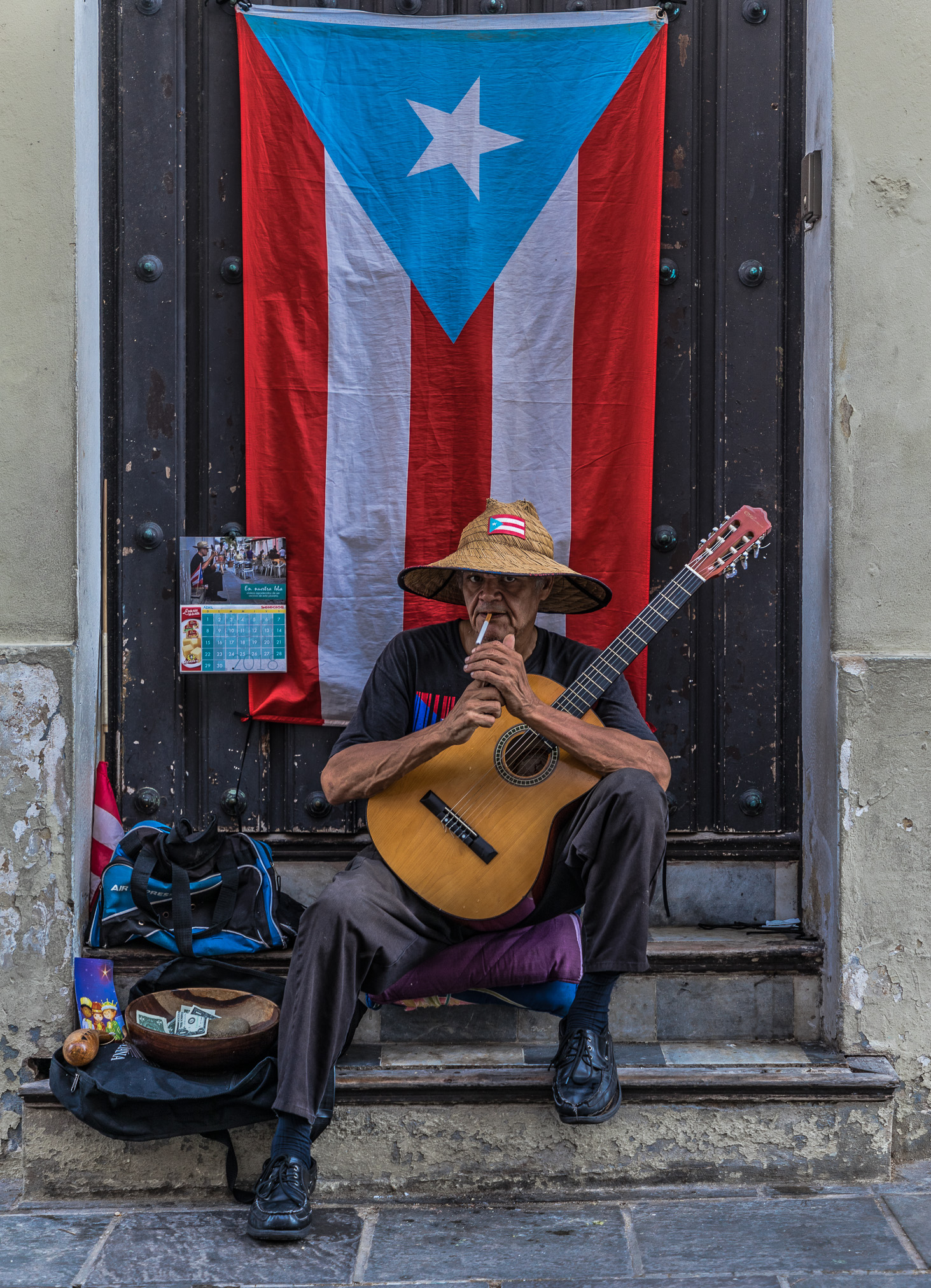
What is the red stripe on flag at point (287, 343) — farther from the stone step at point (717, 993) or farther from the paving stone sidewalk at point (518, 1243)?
the paving stone sidewalk at point (518, 1243)

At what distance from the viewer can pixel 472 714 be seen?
2.67m

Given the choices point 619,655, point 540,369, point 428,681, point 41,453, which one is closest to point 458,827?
point 428,681

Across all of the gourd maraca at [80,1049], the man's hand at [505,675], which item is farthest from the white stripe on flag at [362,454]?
the gourd maraca at [80,1049]

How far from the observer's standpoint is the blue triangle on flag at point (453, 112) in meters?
3.30

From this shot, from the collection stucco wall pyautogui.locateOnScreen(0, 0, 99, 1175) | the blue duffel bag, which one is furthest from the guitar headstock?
stucco wall pyautogui.locateOnScreen(0, 0, 99, 1175)

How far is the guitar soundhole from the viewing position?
9.12 ft

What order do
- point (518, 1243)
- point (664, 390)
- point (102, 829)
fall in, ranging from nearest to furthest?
point (518, 1243) → point (102, 829) → point (664, 390)

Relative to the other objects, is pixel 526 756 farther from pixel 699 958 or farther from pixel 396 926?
pixel 699 958

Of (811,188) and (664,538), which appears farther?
(664,538)

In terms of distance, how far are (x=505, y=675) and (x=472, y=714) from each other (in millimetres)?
135

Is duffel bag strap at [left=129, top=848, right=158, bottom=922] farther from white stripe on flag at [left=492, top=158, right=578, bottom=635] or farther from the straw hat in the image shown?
white stripe on flag at [left=492, top=158, right=578, bottom=635]

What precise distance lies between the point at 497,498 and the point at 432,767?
3.33 ft

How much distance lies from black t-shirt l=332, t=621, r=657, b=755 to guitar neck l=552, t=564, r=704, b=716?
0.21ft

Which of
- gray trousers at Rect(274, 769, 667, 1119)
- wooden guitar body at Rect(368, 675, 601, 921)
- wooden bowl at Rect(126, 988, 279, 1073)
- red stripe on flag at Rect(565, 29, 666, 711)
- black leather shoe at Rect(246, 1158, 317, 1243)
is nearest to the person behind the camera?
black leather shoe at Rect(246, 1158, 317, 1243)
